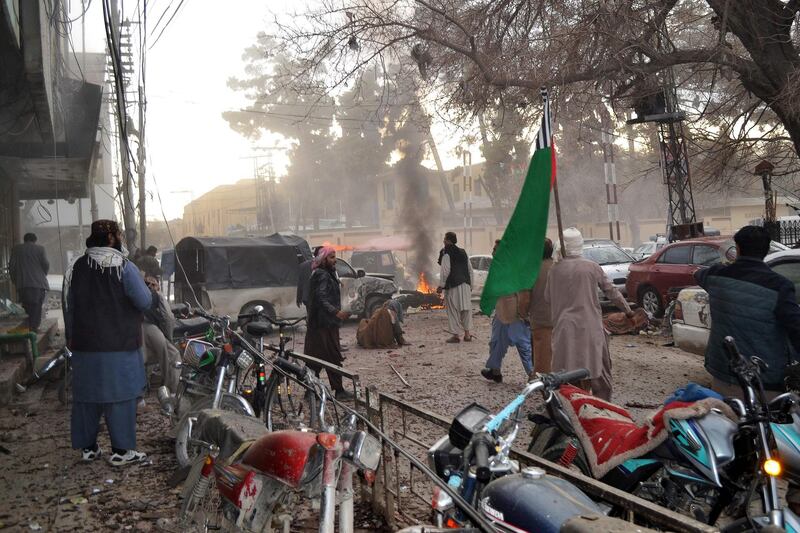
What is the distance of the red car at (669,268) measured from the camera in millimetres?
14391

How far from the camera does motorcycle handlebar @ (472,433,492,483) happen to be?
2174 millimetres

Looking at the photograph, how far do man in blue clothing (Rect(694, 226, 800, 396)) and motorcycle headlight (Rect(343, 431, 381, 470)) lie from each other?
266 centimetres

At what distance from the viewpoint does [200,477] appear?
387 cm

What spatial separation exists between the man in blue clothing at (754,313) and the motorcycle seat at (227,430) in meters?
2.87

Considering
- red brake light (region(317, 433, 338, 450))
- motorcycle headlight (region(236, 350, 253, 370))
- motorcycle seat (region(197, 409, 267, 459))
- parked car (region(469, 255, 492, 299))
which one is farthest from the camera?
parked car (region(469, 255, 492, 299))

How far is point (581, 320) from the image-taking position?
5.91m

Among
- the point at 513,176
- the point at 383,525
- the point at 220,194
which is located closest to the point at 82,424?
the point at 383,525

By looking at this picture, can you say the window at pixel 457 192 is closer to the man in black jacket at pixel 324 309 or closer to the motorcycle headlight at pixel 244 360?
the man in black jacket at pixel 324 309

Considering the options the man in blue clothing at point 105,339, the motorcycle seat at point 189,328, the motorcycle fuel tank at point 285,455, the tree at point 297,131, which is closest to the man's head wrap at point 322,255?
the motorcycle seat at point 189,328

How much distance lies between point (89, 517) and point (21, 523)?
42cm

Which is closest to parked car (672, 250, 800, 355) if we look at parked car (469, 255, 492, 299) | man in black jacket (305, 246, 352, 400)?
man in black jacket (305, 246, 352, 400)

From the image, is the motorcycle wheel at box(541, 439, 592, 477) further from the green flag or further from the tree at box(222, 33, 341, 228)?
the tree at box(222, 33, 341, 228)

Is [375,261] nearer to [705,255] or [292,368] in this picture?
[705,255]

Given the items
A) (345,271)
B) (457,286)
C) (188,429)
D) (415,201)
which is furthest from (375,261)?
(188,429)
